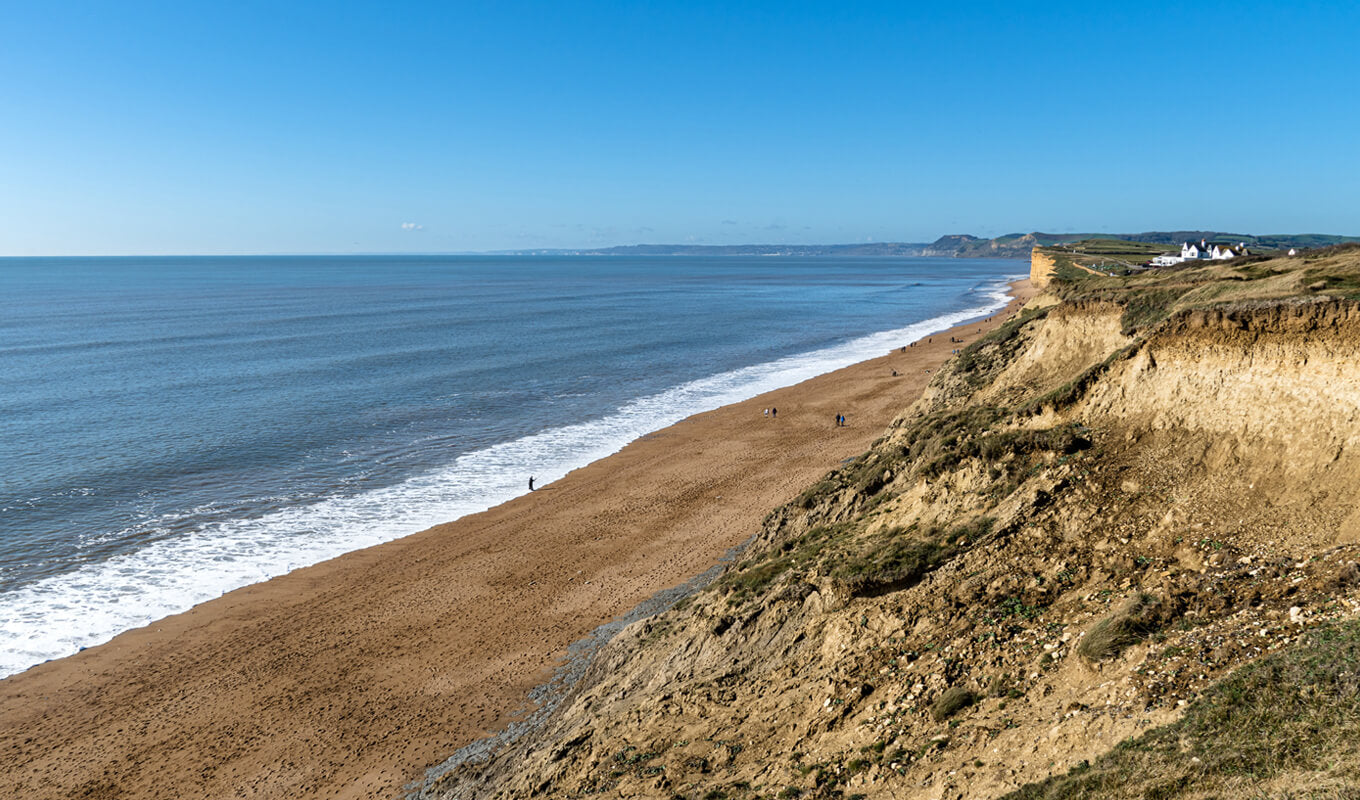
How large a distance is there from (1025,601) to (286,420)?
44.6 metres

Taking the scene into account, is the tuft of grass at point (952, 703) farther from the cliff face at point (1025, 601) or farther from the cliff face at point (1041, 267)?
the cliff face at point (1041, 267)

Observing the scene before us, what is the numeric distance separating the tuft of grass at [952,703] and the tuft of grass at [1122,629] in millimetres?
1621

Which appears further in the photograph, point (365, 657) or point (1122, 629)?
point (365, 657)

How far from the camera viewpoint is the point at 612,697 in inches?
606

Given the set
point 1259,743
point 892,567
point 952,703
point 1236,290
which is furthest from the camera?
point 1236,290

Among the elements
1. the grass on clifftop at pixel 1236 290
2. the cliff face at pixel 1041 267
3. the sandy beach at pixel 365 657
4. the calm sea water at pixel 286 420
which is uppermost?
the cliff face at pixel 1041 267

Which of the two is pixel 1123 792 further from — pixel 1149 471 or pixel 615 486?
pixel 615 486

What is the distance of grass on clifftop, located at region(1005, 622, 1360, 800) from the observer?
6.86m

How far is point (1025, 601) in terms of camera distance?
12023 mm

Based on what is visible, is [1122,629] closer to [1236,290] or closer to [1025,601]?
[1025,601]

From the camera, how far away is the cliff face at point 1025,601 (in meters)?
9.41

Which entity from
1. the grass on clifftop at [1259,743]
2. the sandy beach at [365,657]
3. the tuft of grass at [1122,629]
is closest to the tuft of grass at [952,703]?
the tuft of grass at [1122,629]

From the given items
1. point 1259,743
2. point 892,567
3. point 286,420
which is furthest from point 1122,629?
point 286,420

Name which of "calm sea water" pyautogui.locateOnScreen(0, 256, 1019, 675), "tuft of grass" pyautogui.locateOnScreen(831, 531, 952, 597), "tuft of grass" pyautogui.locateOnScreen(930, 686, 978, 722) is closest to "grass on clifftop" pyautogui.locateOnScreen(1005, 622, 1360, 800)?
"tuft of grass" pyautogui.locateOnScreen(930, 686, 978, 722)
